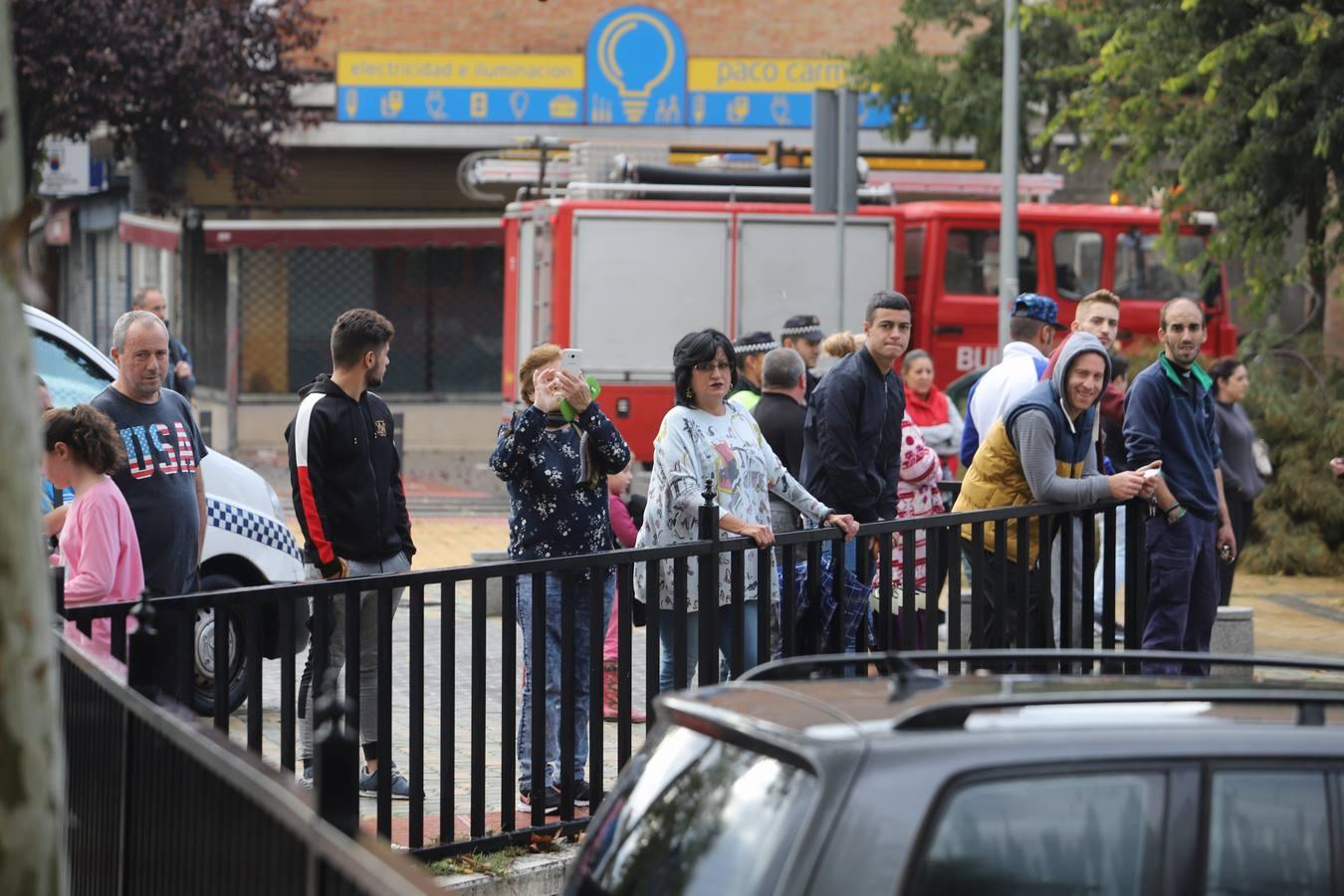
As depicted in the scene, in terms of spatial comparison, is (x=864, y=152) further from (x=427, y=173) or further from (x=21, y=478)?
(x=21, y=478)

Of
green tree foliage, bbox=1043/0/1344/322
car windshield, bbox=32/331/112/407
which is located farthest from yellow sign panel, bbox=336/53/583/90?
car windshield, bbox=32/331/112/407

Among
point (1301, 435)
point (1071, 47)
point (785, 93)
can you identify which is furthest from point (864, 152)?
point (1301, 435)

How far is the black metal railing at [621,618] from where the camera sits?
564 cm

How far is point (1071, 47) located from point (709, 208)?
23.5 ft

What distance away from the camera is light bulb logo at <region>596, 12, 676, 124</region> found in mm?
27625

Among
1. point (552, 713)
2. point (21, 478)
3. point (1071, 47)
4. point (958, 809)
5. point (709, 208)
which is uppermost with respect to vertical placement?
point (1071, 47)

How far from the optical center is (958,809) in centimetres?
300

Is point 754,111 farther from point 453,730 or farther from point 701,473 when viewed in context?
point 453,730

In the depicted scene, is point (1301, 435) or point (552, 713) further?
point (1301, 435)

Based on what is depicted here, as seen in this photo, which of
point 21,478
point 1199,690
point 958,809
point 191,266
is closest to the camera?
point 21,478

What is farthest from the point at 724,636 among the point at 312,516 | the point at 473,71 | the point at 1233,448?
the point at 473,71

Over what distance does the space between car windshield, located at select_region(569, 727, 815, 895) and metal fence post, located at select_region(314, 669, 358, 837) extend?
506mm

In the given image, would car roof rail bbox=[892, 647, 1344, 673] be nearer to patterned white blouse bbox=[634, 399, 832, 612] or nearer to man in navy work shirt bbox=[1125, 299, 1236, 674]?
patterned white blouse bbox=[634, 399, 832, 612]

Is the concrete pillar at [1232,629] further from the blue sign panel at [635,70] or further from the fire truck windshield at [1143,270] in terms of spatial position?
the blue sign panel at [635,70]
